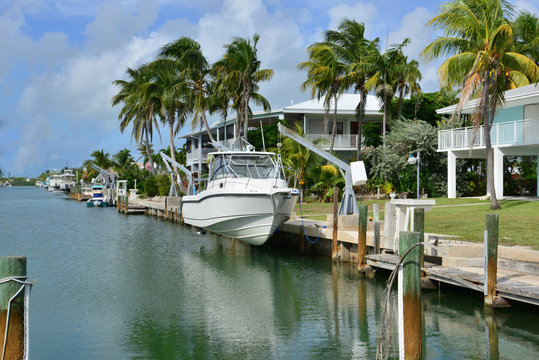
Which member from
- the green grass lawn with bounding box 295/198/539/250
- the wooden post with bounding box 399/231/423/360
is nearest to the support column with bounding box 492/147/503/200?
the green grass lawn with bounding box 295/198/539/250

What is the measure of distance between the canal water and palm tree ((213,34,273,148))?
15674 millimetres

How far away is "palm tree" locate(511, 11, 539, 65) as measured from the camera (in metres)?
36.8

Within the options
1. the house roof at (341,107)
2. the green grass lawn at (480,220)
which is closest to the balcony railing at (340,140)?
the house roof at (341,107)

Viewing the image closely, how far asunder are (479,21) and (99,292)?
17.2m

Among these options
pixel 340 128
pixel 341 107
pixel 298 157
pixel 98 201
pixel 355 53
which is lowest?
pixel 98 201

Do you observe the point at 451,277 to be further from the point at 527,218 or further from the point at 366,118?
the point at 366,118

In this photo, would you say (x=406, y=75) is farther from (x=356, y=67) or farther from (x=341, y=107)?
(x=341, y=107)

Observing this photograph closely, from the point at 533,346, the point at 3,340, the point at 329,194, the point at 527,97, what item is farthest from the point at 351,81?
the point at 3,340

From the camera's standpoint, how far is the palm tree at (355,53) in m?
34.9

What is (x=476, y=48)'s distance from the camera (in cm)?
2261

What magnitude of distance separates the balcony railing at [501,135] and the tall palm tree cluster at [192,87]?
1204 cm

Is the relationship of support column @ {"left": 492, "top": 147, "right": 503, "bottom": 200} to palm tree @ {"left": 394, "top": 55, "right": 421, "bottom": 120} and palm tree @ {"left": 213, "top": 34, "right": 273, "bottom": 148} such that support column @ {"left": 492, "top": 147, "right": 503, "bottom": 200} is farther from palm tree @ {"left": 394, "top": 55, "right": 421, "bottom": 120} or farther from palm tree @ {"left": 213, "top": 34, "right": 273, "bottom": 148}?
palm tree @ {"left": 213, "top": 34, "right": 273, "bottom": 148}

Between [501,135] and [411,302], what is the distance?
2276cm

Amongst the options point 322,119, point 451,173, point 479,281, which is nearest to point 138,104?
point 322,119
